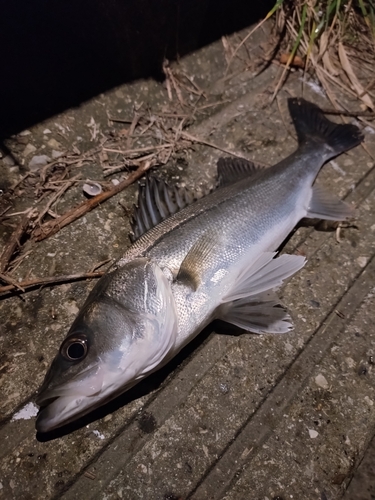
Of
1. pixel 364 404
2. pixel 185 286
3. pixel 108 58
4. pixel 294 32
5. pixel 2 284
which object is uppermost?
pixel 108 58

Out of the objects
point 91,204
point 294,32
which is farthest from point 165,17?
point 91,204

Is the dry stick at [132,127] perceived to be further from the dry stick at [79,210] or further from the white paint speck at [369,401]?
the white paint speck at [369,401]

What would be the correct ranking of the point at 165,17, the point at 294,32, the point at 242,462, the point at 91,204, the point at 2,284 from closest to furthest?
the point at 242,462 → the point at 2,284 → the point at 91,204 → the point at 165,17 → the point at 294,32

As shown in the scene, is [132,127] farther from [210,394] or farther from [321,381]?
[321,381]

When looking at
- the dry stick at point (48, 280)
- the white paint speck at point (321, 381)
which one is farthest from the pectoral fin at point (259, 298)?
the dry stick at point (48, 280)

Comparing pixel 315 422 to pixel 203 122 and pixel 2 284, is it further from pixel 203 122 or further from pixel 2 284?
pixel 203 122

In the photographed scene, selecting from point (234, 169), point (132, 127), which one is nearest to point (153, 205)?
point (234, 169)

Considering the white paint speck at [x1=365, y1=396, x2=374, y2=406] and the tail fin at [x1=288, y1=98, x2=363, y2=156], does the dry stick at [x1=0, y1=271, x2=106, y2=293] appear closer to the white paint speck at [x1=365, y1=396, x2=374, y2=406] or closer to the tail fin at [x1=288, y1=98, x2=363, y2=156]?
the white paint speck at [x1=365, y1=396, x2=374, y2=406]
